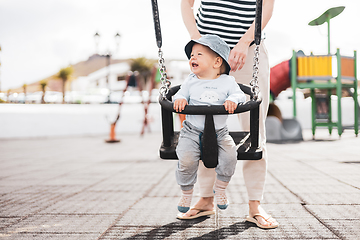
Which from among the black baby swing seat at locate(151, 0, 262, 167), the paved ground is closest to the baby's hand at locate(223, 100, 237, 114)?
the black baby swing seat at locate(151, 0, 262, 167)

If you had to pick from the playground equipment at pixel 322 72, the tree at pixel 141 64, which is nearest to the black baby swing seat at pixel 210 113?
the playground equipment at pixel 322 72

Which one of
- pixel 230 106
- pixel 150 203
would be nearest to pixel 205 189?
pixel 150 203

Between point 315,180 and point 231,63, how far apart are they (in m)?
2.55

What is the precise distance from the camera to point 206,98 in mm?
1950

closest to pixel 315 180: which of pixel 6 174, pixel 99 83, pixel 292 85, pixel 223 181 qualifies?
pixel 223 181

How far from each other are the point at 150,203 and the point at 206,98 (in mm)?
1481

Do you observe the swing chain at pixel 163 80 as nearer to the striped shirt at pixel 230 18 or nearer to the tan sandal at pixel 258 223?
the striped shirt at pixel 230 18

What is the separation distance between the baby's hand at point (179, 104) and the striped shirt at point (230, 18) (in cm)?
71

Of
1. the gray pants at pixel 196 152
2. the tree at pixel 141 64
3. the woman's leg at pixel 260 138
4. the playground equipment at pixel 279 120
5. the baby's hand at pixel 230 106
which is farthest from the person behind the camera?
the tree at pixel 141 64

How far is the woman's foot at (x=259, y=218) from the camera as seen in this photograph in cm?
231

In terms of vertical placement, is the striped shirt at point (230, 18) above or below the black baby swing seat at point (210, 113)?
above

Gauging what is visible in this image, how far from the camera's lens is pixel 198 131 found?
196cm

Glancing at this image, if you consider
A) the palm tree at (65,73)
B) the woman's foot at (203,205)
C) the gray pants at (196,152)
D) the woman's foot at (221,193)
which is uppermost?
the palm tree at (65,73)

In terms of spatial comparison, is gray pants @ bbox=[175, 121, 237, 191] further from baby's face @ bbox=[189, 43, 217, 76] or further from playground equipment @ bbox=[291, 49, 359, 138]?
playground equipment @ bbox=[291, 49, 359, 138]
